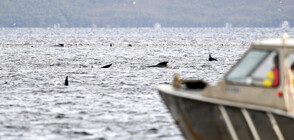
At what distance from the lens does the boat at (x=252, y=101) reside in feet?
47.5

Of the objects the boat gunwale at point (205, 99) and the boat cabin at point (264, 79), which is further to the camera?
the boat cabin at point (264, 79)

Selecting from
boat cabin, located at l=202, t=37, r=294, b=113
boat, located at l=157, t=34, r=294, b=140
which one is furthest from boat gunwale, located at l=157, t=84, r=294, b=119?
boat cabin, located at l=202, t=37, r=294, b=113

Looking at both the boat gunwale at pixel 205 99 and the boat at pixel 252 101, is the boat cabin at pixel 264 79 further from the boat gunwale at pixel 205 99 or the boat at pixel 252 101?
the boat gunwale at pixel 205 99

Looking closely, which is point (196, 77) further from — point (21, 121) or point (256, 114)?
point (256, 114)

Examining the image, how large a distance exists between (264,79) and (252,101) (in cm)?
61

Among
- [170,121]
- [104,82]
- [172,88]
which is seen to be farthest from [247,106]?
[104,82]

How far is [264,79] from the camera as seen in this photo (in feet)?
49.1

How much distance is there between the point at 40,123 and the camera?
2612 cm

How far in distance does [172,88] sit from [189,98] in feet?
5.15

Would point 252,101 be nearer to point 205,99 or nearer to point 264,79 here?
point 264,79

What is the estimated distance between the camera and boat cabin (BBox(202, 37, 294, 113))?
47.9 ft

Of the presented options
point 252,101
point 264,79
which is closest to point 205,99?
point 252,101

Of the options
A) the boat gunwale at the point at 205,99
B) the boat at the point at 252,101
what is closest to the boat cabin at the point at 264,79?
the boat at the point at 252,101

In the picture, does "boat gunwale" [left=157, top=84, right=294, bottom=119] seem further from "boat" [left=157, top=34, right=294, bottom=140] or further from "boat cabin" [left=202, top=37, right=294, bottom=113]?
"boat cabin" [left=202, top=37, right=294, bottom=113]
